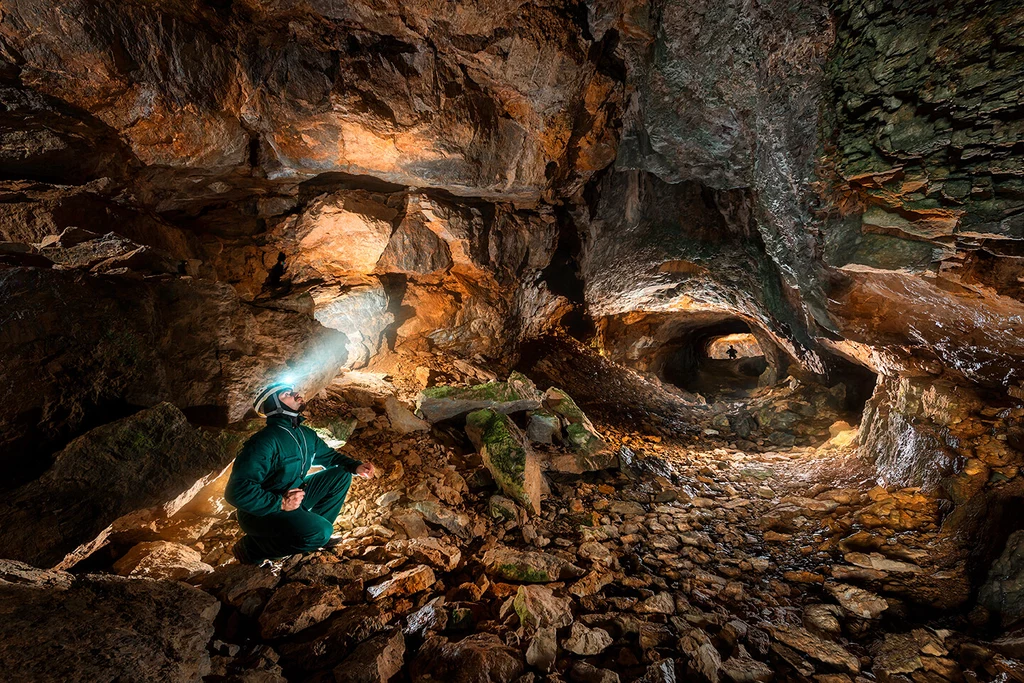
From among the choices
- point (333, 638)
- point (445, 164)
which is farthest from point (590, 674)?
point (445, 164)

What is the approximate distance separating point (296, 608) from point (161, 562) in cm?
103

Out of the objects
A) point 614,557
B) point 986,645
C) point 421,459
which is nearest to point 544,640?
point 614,557

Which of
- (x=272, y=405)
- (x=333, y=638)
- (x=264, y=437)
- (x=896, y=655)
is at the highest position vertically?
(x=272, y=405)

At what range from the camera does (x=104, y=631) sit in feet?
5.73

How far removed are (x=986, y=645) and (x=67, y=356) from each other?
234 inches

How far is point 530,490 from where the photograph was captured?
3559 mm

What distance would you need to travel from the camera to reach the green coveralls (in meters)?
2.63

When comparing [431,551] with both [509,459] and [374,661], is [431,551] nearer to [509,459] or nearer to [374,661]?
[374,661]

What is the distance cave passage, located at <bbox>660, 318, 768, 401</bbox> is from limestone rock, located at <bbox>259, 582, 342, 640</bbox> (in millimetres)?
11673

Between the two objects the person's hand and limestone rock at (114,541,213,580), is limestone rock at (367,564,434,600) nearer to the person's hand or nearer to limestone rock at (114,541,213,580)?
the person's hand

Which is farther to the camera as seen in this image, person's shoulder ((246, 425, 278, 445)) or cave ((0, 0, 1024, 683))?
person's shoulder ((246, 425, 278, 445))

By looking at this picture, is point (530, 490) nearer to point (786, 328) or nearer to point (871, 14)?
point (871, 14)

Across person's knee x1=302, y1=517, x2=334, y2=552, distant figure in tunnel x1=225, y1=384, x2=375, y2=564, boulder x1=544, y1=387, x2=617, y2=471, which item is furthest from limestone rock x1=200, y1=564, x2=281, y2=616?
boulder x1=544, y1=387, x2=617, y2=471

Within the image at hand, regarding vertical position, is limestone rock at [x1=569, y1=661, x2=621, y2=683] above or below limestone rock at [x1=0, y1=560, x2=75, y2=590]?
below
